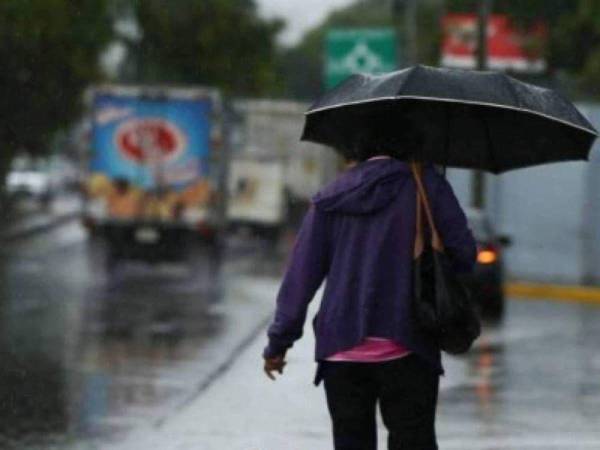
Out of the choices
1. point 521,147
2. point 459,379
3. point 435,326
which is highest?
point 521,147

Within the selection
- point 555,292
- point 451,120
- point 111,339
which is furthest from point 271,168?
point 451,120

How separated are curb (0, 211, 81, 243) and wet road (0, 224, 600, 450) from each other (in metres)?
15.5

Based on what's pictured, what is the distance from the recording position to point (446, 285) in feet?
20.7

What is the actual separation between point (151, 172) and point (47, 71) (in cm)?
1301

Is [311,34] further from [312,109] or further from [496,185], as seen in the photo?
[312,109]

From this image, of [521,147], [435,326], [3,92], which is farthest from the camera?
[3,92]

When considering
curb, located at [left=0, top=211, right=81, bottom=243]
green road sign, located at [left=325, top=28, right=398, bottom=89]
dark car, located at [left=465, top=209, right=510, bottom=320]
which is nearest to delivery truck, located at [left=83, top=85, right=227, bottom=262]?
green road sign, located at [left=325, top=28, right=398, bottom=89]

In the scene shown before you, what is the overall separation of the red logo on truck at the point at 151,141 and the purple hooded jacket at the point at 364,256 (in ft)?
77.4

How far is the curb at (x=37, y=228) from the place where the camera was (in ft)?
142

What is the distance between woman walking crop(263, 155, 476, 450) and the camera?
6.25 metres

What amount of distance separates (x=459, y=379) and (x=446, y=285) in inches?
316

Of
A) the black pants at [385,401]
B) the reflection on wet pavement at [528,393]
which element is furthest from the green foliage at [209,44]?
the black pants at [385,401]

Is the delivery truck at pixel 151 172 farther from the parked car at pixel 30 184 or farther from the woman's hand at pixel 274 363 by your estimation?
the parked car at pixel 30 184

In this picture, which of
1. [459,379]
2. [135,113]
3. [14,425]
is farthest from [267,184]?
[14,425]
